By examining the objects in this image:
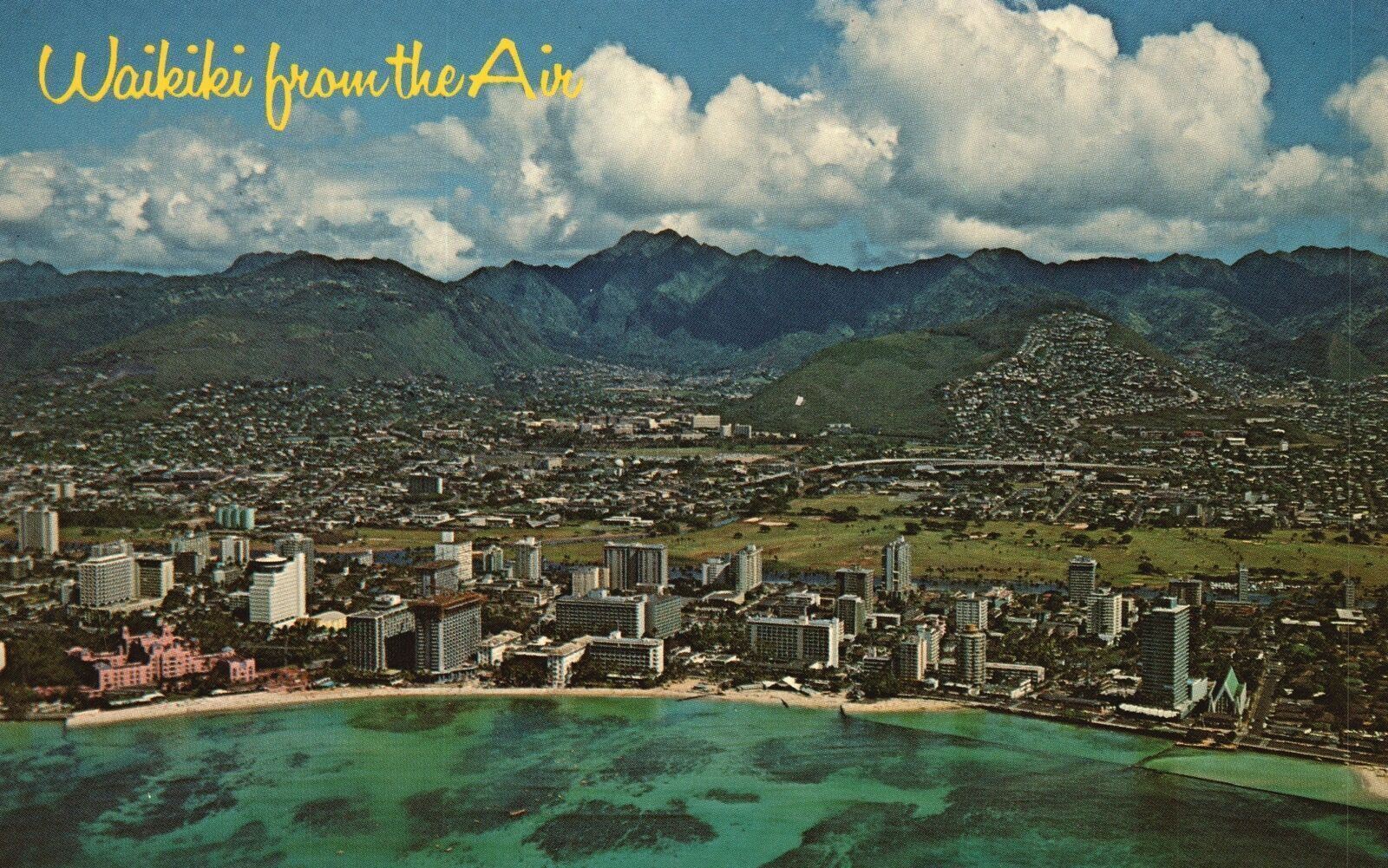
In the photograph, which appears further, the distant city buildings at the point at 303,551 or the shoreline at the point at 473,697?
the distant city buildings at the point at 303,551

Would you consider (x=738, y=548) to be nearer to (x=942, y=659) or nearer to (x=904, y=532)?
(x=904, y=532)

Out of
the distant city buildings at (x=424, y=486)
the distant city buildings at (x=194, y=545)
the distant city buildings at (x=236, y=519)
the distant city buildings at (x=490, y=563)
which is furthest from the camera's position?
the distant city buildings at (x=424, y=486)

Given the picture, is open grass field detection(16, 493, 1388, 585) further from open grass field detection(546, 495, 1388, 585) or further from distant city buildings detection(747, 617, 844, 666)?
distant city buildings detection(747, 617, 844, 666)

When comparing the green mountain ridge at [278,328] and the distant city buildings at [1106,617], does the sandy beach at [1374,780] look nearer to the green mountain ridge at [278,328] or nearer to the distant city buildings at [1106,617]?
the distant city buildings at [1106,617]

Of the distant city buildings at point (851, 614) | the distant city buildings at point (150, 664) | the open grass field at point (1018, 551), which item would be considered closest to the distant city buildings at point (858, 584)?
the distant city buildings at point (851, 614)

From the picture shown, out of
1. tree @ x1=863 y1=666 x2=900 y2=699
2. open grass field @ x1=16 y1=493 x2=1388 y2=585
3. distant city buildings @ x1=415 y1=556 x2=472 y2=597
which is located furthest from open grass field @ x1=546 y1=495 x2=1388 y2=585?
tree @ x1=863 y1=666 x2=900 y2=699
